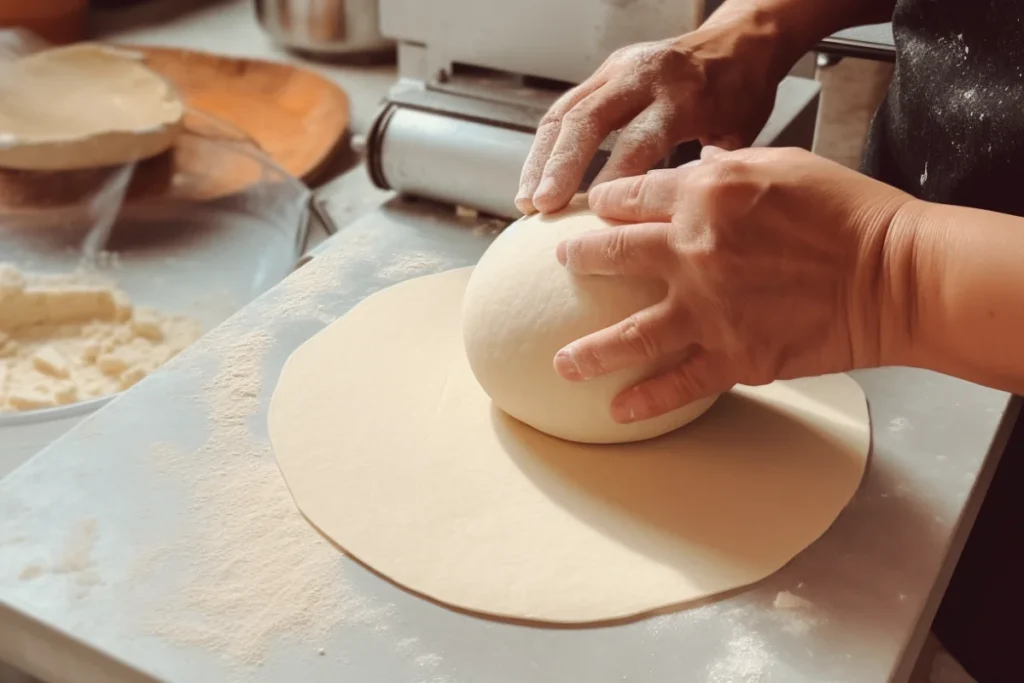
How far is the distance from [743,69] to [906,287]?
1.56 feet

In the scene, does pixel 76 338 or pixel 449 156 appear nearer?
pixel 449 156

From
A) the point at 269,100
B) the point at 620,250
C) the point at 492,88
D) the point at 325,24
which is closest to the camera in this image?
the point at 620,250

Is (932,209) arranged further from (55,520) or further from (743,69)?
(55,520)

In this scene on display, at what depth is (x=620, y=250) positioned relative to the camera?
839 mm

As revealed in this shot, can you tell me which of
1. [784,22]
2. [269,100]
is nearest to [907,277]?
[784,22]

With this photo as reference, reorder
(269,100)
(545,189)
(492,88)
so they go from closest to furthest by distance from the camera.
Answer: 1. (545,189)
2. (492,88)
3. (269,100)

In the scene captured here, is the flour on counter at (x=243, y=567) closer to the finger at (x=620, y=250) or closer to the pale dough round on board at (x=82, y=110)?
the finger at (x=620, y=250)

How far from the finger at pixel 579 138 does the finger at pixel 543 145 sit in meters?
0.01

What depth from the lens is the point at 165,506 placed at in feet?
2.81

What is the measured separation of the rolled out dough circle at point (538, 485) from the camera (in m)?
0.80

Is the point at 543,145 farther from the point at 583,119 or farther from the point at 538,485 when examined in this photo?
the point at 538,485

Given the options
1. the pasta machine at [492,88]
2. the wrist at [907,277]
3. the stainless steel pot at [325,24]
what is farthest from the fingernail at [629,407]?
the stainless steel pot at [325,24]

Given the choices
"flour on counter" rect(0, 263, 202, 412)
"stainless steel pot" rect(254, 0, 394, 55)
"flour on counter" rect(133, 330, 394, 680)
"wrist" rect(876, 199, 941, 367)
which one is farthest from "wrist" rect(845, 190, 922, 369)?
"stainless steel pot" rect(254, 0, 394, 55)

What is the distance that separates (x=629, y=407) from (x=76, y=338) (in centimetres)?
95
